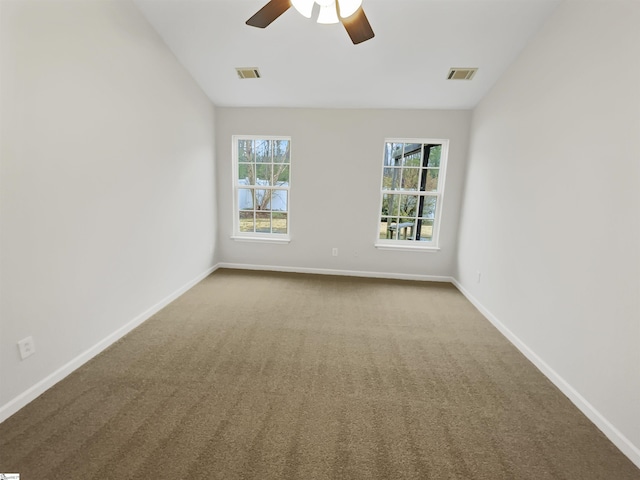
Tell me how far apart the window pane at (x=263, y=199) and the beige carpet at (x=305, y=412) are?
1956 mm

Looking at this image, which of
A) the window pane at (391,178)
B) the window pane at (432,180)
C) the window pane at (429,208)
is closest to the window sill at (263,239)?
the window pane at (391,178)

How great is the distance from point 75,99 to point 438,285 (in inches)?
162

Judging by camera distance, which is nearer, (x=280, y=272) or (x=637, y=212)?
(x=637, y=212)

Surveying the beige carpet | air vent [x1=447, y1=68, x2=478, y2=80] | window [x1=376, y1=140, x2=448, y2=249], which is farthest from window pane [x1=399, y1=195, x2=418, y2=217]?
the beige carpet

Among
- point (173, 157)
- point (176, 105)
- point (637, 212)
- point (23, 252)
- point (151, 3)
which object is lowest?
point (23, 252)

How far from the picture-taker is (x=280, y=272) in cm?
414

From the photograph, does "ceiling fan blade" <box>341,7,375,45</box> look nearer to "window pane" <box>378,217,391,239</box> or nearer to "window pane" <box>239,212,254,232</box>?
"window pane" <box>378,217,391,239</box>

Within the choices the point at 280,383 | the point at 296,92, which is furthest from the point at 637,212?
the point at 296,92

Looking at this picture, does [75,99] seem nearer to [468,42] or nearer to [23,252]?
[23,252]

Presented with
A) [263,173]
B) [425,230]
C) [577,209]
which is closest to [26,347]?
[263,173]

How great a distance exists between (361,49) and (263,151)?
1.90 meters

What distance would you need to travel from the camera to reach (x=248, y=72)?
10.1ft

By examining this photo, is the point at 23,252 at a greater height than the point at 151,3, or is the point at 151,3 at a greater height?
the point at 151,3

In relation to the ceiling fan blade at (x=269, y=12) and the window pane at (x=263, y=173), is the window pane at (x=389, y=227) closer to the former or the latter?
the window pane at (x=263, y=173)
